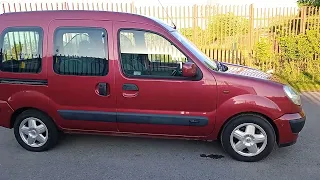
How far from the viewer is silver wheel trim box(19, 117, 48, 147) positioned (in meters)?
4.05

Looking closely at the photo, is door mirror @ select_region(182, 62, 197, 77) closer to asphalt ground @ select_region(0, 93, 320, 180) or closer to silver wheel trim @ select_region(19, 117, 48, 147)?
asphalt ground @ select_region(0, 93, 320, 180)

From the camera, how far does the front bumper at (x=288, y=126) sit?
358 cm

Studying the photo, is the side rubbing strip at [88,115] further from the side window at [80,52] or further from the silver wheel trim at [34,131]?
the side window at [80,52]

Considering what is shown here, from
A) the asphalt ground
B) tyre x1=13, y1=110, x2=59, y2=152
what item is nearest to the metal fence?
the asphalt ground

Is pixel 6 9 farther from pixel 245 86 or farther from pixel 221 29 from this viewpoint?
pixel 245 86

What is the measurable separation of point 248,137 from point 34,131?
281 centimetres

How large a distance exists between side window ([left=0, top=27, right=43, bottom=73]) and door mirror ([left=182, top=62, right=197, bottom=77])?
6.12 ft

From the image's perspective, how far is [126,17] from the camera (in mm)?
3764

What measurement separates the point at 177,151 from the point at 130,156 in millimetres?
640

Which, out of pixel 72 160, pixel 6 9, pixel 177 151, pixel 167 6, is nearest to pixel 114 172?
pixel 72 160

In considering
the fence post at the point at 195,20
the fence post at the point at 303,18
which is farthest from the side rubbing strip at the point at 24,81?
the fence post at the point at 303,18

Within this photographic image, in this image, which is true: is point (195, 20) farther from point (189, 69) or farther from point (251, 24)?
point (189, 69)

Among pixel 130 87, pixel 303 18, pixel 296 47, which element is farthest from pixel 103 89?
pixel 303 18

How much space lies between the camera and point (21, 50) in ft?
12.9
